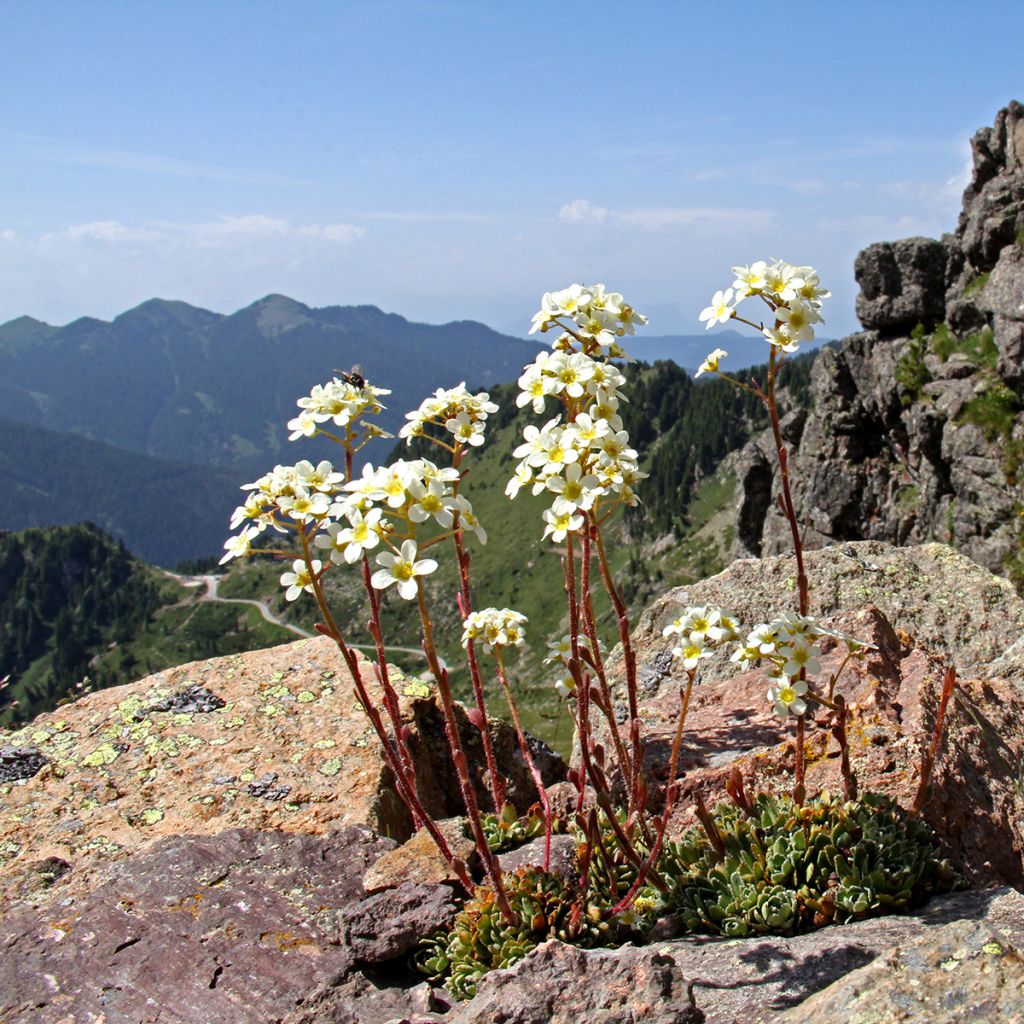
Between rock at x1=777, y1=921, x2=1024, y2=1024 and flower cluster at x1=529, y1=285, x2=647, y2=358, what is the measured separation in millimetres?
4054

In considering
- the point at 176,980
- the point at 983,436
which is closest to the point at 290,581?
the point at 176,980

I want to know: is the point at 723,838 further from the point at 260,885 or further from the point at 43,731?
the point at 43,731

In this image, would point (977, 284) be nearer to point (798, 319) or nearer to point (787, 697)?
point (798, 319)

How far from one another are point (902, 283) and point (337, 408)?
2642 inches

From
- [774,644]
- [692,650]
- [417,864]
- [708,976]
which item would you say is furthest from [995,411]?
[708,976]

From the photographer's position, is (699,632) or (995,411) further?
(995,411)

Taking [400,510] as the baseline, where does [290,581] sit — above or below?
below

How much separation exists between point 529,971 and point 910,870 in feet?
9.72

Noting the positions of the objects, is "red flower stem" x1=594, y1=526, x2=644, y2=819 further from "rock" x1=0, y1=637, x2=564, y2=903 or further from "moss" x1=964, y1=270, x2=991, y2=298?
"moss" x1=964, y1=270, x2=991, y2=298

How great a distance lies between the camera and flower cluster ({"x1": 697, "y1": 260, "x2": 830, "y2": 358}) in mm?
5730

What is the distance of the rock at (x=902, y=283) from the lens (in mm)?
62250

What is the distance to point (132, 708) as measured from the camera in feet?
35.6

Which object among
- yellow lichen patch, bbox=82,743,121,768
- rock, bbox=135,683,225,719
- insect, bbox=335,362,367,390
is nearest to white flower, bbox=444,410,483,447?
insect, bbox=335,362,367,390

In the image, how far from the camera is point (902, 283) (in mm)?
64250
